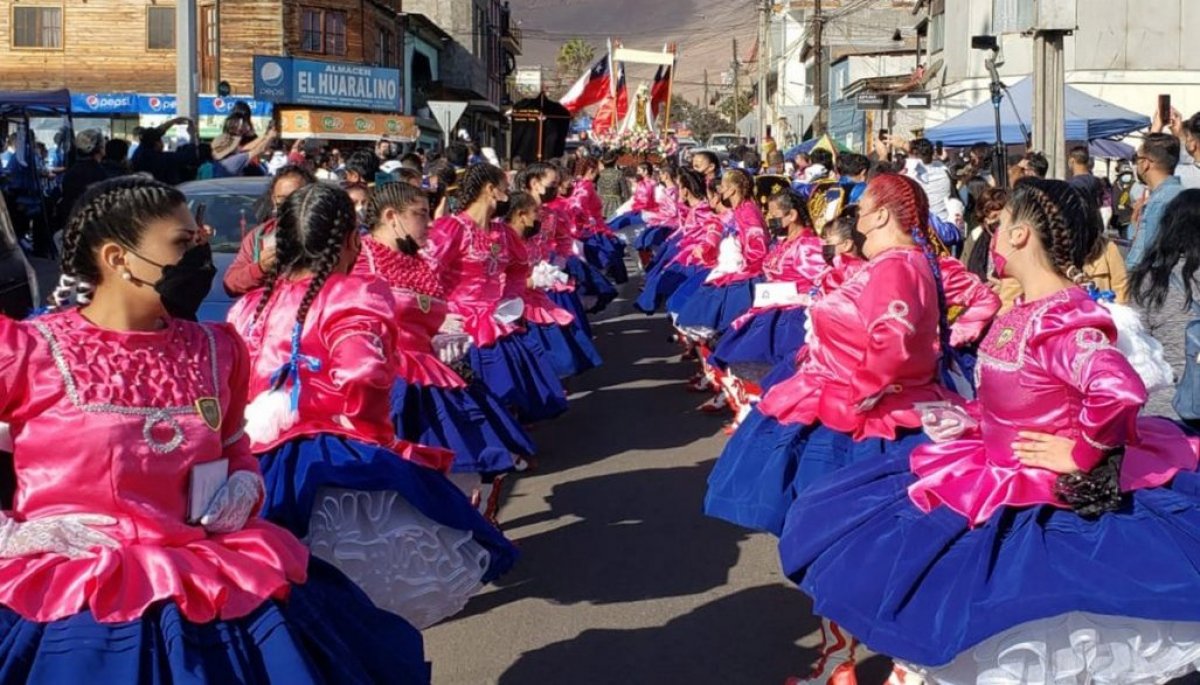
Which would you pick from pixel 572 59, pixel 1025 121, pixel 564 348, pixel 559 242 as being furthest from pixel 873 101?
pixel 572 59

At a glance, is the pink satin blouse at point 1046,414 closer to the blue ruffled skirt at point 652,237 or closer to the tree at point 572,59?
the blue ruffled skirt at point 652,237

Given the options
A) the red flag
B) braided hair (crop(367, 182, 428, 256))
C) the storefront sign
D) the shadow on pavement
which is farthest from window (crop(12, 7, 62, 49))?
the shadow on pavement

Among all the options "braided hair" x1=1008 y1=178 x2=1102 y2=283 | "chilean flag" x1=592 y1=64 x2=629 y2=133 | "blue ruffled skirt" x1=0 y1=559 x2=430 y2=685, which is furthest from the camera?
"chilean flag" x1=592 y1=64 x2=629 y2=133

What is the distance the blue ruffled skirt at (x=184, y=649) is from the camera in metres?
3.27

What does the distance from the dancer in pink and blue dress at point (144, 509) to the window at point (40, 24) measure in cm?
4350

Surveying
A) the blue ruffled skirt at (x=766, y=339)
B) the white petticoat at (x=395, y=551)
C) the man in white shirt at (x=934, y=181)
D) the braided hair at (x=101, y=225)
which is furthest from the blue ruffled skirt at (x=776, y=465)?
the man in white shirt at (x=934, y=181)

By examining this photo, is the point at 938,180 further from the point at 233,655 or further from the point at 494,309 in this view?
the point at 233,655

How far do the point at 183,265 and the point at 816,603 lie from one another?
2045mm

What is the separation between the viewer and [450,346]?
812cm

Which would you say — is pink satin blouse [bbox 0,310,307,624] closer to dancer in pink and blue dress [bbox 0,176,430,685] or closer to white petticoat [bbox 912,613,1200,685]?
dancer in pink and blue dress [bbox 0,176,430,685]

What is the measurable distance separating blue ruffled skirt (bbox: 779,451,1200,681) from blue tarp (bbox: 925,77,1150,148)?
16.1 metres

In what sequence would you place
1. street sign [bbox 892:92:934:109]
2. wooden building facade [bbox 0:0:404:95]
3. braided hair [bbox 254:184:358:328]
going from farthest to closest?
wooden building facade [bbox 0:0:404:95]
street sign [bbox 892:92:934:109]
braided hair [bbox 254:184:358:328]

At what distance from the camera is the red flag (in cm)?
3331

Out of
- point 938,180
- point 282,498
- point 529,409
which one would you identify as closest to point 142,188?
point 282,498
